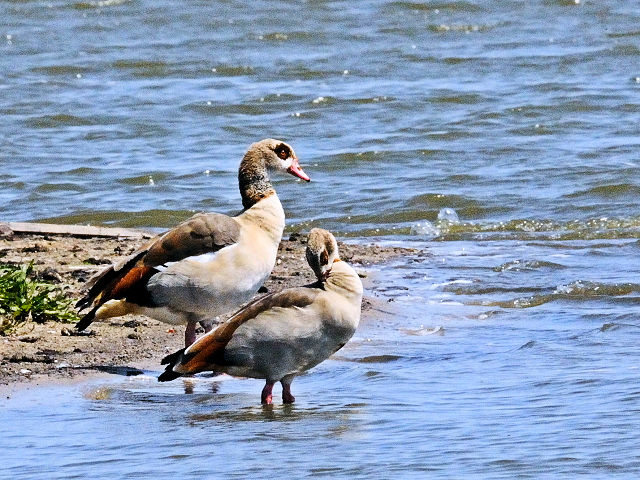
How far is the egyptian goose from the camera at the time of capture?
24.3 ft


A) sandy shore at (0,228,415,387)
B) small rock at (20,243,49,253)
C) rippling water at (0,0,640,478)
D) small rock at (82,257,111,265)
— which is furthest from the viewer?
small rock at (20,243,49,253)

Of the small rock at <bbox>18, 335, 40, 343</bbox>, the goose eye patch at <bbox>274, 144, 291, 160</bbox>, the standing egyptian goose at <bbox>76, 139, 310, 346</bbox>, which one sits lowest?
the small rock at <bbox>18, 335, 40, 343</bbox>

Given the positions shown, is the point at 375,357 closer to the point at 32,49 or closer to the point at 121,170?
the point at 121,170

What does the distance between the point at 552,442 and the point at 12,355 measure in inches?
134

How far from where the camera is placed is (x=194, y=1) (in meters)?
30.7

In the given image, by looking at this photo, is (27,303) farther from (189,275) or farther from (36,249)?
(36,249)

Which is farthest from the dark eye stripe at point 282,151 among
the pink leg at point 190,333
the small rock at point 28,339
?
the small rock at point 28,339

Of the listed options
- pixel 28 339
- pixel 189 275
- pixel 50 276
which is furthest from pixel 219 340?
pixel 50 276

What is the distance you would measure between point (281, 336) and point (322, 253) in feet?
1.90

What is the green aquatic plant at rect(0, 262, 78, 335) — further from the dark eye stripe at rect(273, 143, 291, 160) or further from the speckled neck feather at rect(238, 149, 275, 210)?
the dark eye stripe at rect(273, 143, 291, 160)

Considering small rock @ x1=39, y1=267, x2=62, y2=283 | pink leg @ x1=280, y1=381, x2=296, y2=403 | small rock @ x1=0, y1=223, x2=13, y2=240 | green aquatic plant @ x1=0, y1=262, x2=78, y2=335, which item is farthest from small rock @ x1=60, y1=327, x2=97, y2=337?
small rock @ x1=0, y1=223, x2=13, y2=240

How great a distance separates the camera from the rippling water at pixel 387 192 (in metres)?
6.79

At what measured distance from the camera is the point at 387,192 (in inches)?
594

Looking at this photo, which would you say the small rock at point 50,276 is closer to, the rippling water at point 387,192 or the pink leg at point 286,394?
the rippling water at point 387,192
